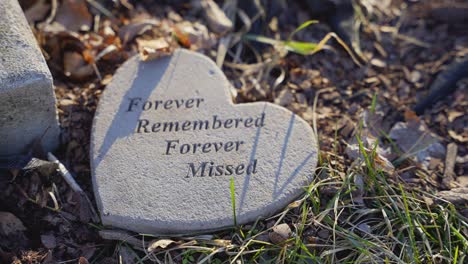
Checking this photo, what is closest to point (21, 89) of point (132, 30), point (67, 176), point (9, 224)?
point (67, 176)

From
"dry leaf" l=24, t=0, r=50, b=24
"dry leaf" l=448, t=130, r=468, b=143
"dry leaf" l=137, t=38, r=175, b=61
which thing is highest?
"dry leaf" l=24, t=0, r=50, b=24

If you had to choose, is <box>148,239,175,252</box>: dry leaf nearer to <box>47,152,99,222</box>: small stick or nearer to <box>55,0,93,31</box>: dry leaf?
<box>47,152,99,222</box>: small stick

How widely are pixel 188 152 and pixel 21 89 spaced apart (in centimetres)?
63

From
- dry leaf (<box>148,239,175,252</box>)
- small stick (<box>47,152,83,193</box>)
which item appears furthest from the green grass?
small stick (<box>47,152,83,193</box>)

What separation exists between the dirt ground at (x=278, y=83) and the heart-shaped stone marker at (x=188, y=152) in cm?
11

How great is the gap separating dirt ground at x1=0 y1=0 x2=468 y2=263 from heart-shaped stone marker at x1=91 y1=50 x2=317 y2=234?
114mm

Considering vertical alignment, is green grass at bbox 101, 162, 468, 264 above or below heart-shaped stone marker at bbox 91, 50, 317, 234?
below

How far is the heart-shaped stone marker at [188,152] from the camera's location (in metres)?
1.93

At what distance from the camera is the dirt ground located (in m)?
2.01

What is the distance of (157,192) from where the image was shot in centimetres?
196

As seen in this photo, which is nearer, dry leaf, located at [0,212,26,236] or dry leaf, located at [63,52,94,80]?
dry leaf, located at [0,212,26,236]

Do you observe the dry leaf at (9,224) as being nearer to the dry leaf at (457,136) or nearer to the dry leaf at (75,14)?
the dry leaf at (75,14)

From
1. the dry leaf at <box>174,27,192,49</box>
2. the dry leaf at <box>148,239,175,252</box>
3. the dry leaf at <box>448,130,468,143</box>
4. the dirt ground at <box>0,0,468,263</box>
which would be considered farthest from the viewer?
the dry leaf at <box>174,27,192,49</box>

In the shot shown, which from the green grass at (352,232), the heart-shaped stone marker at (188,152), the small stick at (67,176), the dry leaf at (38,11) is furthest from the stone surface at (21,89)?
the green grass at (352,232)
